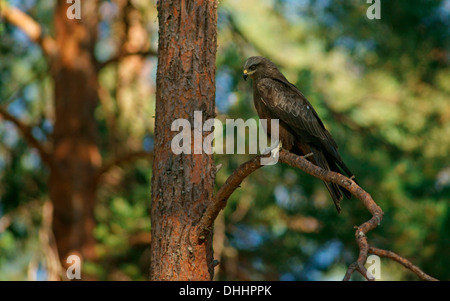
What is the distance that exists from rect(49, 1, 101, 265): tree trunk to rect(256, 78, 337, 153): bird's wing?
17.6ft

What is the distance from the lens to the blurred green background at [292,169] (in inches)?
378

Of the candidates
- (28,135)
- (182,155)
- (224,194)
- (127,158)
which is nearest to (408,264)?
(224,194)

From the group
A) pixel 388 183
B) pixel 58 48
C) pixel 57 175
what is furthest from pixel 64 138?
pixel 388 183

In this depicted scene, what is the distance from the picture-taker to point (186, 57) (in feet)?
15.4

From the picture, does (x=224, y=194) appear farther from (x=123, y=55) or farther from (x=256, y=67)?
(x=123, y=55)

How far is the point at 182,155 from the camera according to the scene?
14.8 feet

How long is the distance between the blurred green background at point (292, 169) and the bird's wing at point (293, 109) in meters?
2.83

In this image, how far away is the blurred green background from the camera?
31.5ft

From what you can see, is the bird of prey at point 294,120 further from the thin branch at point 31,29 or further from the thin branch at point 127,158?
the thin branch at point 31,29

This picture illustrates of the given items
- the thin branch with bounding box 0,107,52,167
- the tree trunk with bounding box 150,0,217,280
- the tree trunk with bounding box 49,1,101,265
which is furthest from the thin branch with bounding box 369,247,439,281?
the tree trunk with bounding box 49,1,101,265

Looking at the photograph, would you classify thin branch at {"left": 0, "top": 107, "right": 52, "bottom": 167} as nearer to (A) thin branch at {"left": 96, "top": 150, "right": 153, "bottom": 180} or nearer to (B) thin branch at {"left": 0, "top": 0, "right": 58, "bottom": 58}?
(A) thin branch at {"left": 96, "top": 150, "right": 153, "bottom": 180}

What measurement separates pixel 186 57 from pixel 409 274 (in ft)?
24.0

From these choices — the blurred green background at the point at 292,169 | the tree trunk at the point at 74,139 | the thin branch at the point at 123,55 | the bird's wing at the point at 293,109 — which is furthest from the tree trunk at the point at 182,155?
the tree trunk at the point at 74,139

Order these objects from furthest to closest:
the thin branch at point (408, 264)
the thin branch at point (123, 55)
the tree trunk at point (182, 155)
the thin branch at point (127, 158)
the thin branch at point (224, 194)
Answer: the thin branch at point (123, 55)
the thin branch at point (127, 158)
the tree trunk at point (182, 155)
the thin branch at point (224, 194)
the thin branch at point (408, 264)
